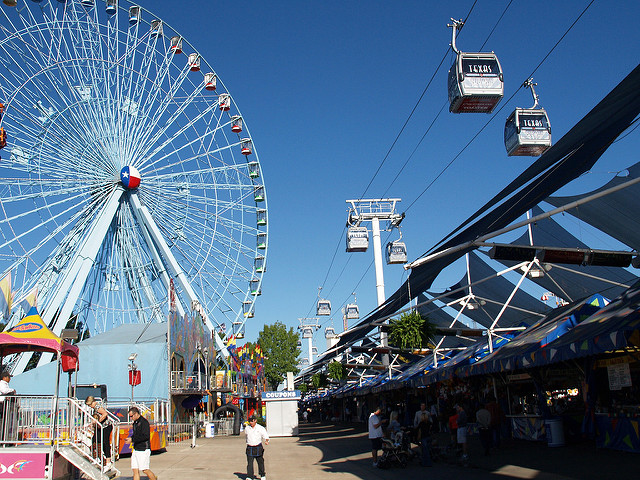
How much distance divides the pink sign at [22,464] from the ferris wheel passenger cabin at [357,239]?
2205 cm

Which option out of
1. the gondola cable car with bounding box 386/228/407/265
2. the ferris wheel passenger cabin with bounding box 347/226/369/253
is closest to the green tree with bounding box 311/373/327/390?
the ferris wheel passenger cabin with bounding box 347/226/369/253

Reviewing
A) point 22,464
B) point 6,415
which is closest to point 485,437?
point 22,464

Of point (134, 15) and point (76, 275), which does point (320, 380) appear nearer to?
point (76, 275)

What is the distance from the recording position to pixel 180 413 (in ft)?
103

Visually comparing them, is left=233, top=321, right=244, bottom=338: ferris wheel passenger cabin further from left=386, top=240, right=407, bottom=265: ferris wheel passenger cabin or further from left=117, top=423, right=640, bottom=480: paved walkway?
left=117, top=423, right=640, bottom=480: paved walkway

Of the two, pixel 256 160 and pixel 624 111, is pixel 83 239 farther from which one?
pixel 624 111

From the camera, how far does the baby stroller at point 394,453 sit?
13351mm

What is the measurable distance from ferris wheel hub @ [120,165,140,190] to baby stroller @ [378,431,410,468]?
2056cm

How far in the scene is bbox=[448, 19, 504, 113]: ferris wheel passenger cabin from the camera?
1284 centimetres

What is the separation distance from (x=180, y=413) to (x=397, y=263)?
12.9 m

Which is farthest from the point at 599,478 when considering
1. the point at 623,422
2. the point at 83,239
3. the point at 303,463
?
the point at 83,239

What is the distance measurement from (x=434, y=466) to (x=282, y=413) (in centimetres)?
1752

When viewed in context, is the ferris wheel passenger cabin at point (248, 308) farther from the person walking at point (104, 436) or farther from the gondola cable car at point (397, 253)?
the person walking at point (104, 436)

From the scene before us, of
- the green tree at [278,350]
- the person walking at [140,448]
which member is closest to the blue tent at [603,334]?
the person walking at [140,448]
